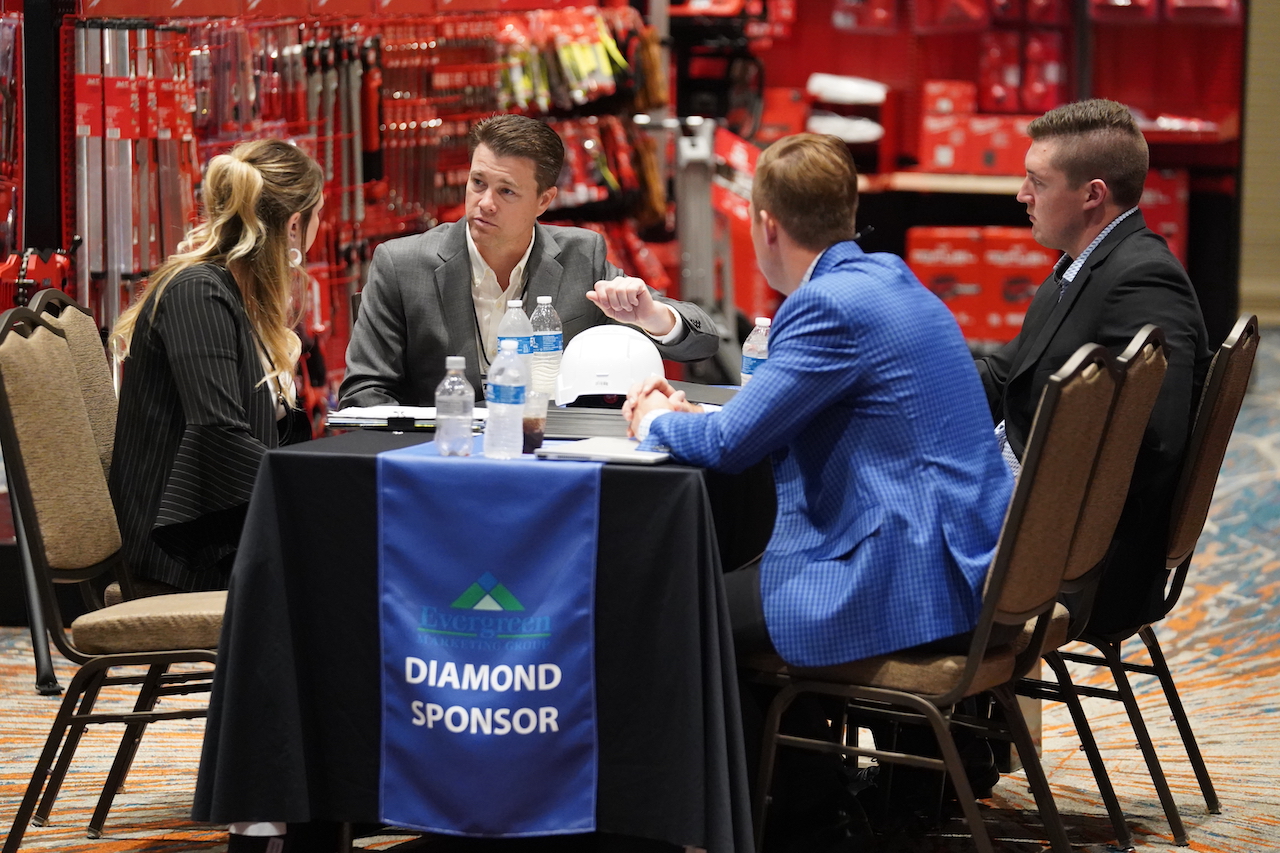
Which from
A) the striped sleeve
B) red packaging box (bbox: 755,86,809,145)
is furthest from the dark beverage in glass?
red packaging box (bbox: 755,86,809,145)

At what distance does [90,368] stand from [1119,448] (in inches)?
81.8

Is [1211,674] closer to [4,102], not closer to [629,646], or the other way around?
[629,646]

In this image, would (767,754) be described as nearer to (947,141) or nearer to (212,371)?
(212,371)

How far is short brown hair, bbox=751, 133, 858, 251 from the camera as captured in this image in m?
2.29

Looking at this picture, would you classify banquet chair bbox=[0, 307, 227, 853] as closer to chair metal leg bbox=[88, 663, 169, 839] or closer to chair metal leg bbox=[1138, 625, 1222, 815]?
chair metal leg bbox=[88, 663, 169, 839]

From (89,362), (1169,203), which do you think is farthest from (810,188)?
(1169,203)

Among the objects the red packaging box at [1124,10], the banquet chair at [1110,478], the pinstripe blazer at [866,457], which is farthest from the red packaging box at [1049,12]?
the pinstripe blazer at [866,457]

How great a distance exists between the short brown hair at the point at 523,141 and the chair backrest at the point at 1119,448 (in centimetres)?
145

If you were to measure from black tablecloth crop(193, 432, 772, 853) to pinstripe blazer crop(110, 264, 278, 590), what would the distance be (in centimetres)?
46

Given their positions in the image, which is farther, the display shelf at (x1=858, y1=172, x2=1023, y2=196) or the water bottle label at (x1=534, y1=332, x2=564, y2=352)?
the display shelf at (x1=858, y1=172, x2=1023, y2=196)

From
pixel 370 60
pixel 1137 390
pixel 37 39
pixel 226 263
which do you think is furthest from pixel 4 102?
pixel 1137 390

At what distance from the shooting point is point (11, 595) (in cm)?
446

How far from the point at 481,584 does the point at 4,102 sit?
3.04m

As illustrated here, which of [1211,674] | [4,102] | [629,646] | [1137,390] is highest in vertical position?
[4,102]
